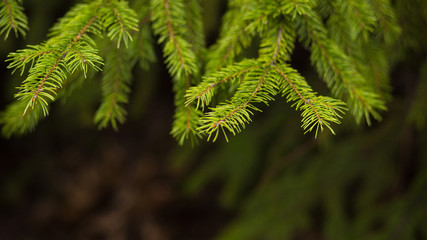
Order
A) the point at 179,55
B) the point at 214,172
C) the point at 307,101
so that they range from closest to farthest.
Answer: the point at 307,101
the point at 179,55
the point at 214,172

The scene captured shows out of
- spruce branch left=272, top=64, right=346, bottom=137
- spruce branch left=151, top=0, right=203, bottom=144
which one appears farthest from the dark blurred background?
spruce branch left=272, top=64, right=346, bottom=137

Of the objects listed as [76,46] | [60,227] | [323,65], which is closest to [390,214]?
[323,65]

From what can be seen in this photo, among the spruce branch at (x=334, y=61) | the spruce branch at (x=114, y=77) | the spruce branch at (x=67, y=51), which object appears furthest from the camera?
the spruce branch at (x=114, y=77)

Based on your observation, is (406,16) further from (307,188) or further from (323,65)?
(307,188)

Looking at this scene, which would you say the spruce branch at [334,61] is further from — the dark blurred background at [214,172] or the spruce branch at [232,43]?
→ the dark blurred background at [214,172]

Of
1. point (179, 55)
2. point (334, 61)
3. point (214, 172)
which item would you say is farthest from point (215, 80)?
point (214, 172)

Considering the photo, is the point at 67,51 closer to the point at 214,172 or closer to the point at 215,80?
the point at 215,80

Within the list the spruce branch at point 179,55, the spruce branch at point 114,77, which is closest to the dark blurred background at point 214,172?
the spruce branch at point 114,77

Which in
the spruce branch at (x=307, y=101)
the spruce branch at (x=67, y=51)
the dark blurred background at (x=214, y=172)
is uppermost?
the spruce branch at (x=67, y=51)
